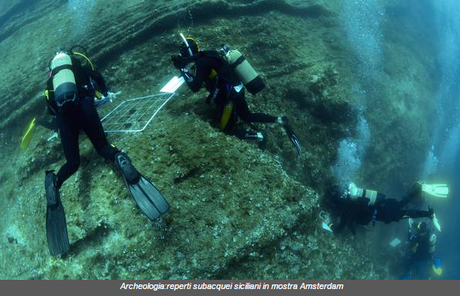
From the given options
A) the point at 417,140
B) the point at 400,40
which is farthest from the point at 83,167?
the point at 400,40

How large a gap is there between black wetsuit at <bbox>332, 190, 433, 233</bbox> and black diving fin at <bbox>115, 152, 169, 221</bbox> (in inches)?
194

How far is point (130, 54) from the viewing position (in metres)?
7.20

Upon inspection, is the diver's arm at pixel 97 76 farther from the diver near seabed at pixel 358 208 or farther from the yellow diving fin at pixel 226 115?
the diver near seabed at pixel 358 208

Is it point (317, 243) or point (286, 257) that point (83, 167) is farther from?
point (317, 243)

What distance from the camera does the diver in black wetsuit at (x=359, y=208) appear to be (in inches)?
279

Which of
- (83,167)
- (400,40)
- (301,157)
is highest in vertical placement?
(83,167)

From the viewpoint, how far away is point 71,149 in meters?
3.87

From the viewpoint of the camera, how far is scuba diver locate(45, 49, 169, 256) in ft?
11.5

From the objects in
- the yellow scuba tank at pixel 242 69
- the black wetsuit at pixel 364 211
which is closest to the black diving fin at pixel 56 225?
the yellow scuba tank at pixel 242 69

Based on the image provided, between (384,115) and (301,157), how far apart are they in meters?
5.39

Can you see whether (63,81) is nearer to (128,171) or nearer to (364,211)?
(128,171)

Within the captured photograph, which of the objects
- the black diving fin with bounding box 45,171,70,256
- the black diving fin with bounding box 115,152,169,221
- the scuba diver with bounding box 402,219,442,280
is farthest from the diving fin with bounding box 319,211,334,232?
the scuba diver with bounding box 402,219,442,280

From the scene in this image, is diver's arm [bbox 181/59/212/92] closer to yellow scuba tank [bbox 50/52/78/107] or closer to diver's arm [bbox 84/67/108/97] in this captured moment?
diver's arm [bbox 84/67/108/97]

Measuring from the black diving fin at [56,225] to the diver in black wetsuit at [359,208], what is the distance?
5345mm
